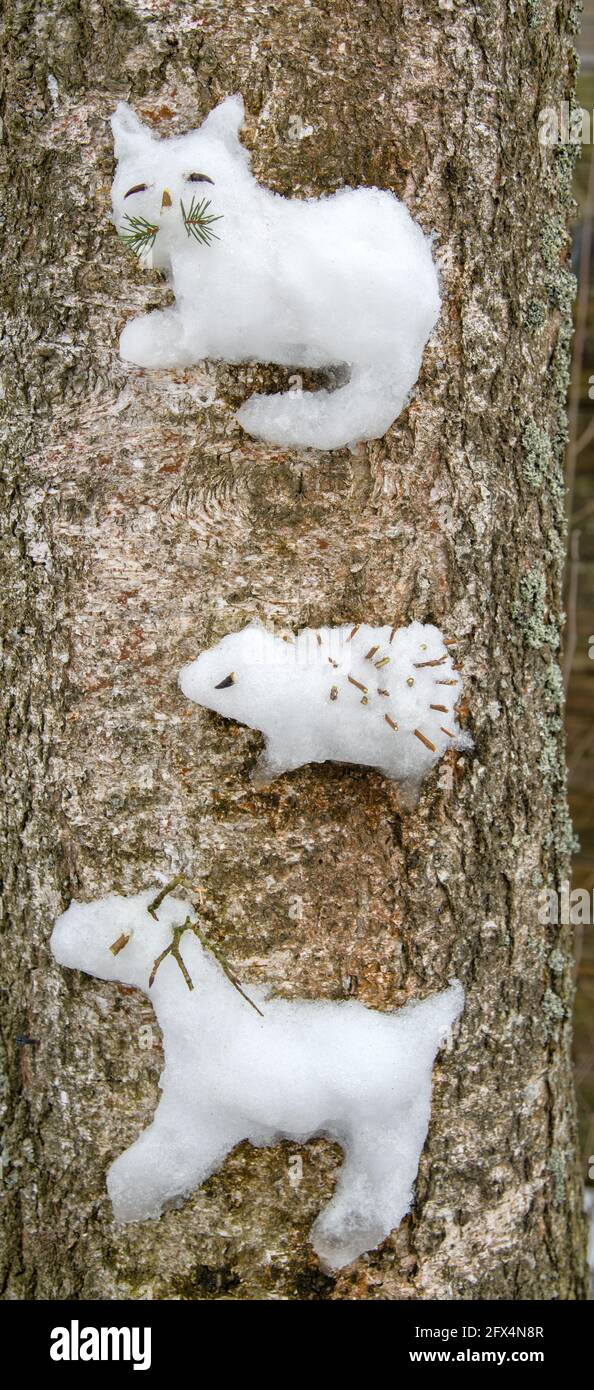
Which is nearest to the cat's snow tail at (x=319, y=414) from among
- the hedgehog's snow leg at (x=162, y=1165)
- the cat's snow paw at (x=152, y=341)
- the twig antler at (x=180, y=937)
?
the cat's snow paw at (x=152, y=341)

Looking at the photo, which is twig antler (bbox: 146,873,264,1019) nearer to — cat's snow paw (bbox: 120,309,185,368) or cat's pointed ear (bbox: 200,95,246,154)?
cat's snow paw (bbox: 120,309,185,368)

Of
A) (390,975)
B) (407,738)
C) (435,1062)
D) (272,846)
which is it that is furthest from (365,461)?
(435,1062)

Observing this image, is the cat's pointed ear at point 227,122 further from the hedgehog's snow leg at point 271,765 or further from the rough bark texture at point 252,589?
the hedgehog's snow leg at point 271,765

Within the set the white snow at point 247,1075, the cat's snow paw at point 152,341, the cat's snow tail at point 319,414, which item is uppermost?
the cat's snow paw at point 152,341

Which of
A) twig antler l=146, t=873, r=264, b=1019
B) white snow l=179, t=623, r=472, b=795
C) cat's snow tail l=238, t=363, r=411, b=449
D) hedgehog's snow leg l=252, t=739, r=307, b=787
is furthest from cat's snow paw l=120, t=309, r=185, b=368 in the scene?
twig antler l=146, t=873, r=264, b=1019

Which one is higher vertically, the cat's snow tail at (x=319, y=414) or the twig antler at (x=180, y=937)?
the cat's snow tail at (x=319, y=414)

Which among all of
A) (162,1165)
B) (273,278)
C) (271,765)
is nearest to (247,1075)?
(162,1165)

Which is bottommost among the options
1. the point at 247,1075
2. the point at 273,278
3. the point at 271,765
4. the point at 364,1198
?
the point at 364,1198

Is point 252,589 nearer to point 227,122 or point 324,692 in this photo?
point 324,692
